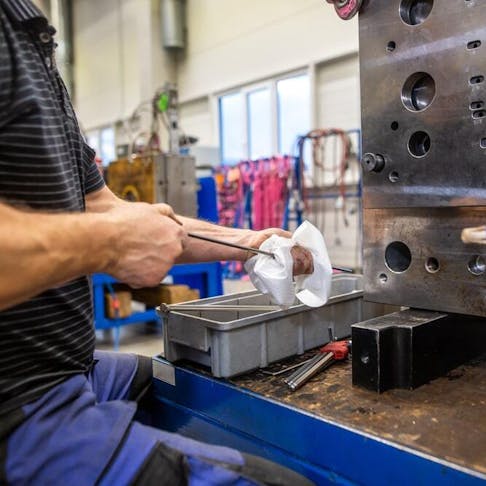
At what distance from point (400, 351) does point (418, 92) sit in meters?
0.48

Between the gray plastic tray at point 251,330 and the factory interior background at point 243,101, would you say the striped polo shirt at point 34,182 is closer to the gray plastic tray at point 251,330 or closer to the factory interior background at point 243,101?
the gray plastic tray at point 251,330

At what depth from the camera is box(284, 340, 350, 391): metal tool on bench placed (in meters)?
0.85

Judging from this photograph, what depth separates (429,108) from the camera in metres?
0.88

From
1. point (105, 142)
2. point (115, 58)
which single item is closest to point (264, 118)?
point (115, 58)

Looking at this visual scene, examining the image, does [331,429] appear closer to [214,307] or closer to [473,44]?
[214,307]

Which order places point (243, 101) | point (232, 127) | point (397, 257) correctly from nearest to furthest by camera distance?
point (397, 257), point (243, 101), point (232, 127)

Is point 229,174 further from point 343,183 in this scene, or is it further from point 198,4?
point 198,4

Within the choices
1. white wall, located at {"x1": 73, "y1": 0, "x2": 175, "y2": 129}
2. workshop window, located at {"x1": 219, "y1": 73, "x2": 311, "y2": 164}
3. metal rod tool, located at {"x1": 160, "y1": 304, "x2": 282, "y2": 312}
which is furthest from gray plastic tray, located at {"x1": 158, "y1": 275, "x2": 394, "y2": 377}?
white wall, located at {"x1": 73, "y1": 0, "x2": 175, "y2": 129}

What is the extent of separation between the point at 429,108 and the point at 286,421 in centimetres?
59

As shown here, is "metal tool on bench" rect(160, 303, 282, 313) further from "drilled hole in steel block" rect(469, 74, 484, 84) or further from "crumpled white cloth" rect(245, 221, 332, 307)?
"drilled hole in steel block" rect(469, 74, 484, 84)

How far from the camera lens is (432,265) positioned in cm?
92

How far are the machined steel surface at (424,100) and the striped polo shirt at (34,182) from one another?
57 centimetres

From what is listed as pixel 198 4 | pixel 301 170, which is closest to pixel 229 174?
pixel 301 170

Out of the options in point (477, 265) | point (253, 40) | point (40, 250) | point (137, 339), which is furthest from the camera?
point (253, 40)
